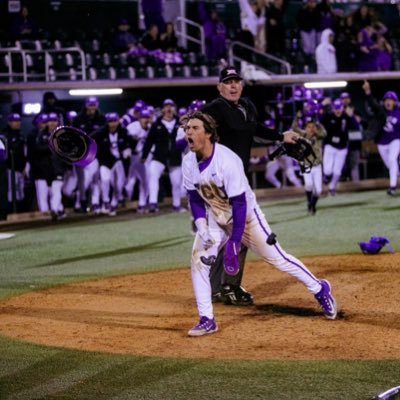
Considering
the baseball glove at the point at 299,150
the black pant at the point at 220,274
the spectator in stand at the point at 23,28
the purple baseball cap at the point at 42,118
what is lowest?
the black pant at the point at 220,274

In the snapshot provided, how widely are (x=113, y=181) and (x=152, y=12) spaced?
512cm

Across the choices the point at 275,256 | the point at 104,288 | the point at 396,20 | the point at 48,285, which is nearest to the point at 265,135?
the point at 275,256

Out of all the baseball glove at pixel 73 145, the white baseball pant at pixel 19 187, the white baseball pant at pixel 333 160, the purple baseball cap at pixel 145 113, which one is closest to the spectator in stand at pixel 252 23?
the white baseball pant at pixel 333 160

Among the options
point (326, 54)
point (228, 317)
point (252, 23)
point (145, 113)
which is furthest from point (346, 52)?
point (228, 317)

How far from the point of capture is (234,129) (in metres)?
9.03

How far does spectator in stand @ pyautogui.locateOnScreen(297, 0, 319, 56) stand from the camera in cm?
2522

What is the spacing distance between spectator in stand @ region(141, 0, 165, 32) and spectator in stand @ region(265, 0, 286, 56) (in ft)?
10.7

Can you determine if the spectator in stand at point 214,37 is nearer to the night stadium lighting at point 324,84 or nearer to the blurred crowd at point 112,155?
the night stadium lighting at point 324,84

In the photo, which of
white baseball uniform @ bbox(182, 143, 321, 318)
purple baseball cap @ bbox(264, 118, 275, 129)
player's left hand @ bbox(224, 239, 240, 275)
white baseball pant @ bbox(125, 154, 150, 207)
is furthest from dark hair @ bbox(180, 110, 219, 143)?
purple baseball cap @ bbox(264, 118, 275, 129)

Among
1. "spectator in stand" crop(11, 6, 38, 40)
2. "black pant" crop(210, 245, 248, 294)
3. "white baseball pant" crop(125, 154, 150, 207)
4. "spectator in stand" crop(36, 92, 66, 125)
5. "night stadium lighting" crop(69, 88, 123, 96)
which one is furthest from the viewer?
"spectator in stand" crop(11, 6, 38, 40)

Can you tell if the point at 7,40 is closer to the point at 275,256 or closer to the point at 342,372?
the point at 275,256

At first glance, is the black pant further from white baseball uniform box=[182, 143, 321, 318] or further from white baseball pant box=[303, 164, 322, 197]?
white baseball pant box=[303, 164, 322, 197]

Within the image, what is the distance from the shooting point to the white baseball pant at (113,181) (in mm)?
19406

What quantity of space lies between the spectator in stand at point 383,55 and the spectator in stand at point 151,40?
20.3ft
